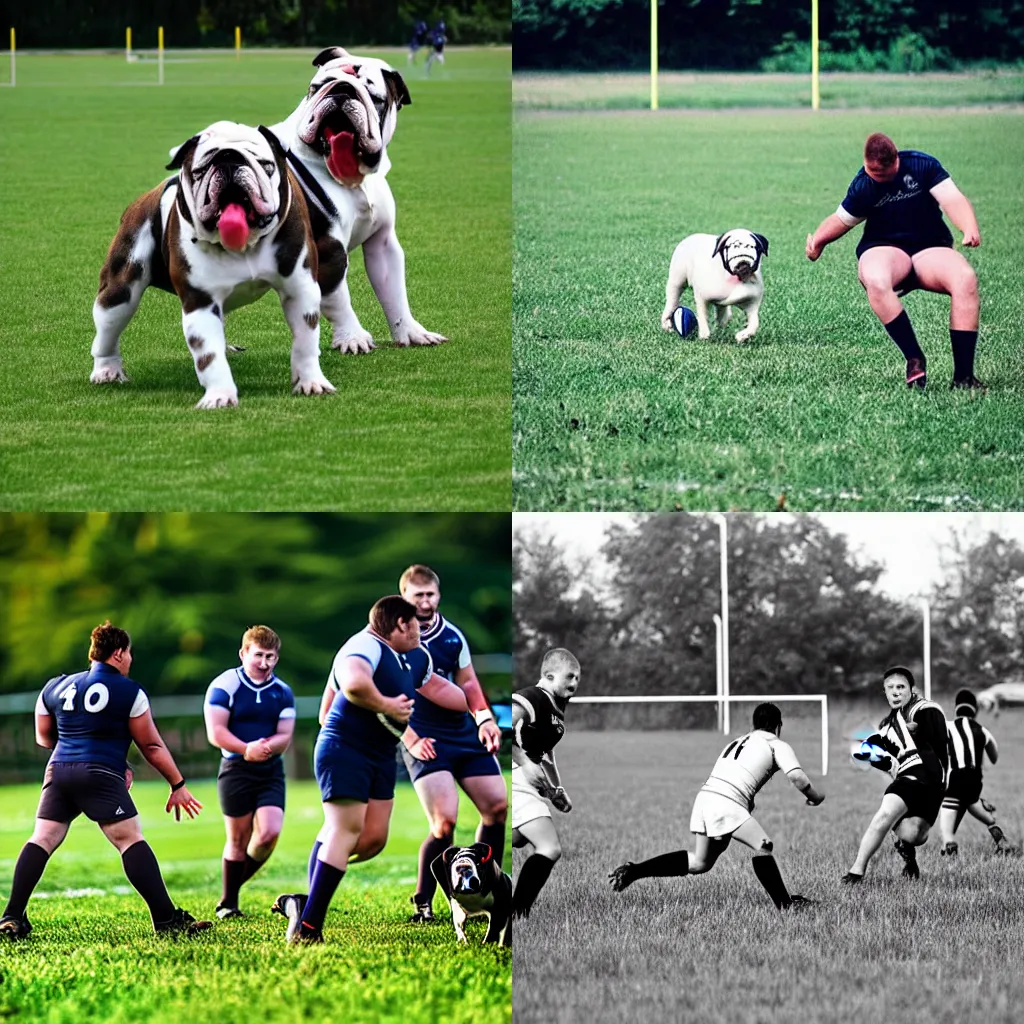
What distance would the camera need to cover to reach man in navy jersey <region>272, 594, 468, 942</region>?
17.7 ft

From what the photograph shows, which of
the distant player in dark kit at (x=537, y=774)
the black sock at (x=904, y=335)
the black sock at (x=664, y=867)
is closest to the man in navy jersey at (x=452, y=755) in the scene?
the distant player in dark kit at (x=537, y=774)

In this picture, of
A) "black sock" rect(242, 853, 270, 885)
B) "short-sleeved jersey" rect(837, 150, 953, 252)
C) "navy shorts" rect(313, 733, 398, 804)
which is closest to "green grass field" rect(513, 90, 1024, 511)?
"short-sleeved jersey" rect(837, 150, 953, 252)

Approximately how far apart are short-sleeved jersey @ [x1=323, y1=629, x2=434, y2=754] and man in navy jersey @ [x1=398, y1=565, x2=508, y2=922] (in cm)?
13

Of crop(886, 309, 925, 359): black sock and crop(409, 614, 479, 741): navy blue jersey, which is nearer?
crop(409, 614, 479, 741): navy blue jersey

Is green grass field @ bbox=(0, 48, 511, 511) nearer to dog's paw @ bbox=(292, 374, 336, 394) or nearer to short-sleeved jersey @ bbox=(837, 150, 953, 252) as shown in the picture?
dog's paw @ bbox=(292, 374, 336, 394)

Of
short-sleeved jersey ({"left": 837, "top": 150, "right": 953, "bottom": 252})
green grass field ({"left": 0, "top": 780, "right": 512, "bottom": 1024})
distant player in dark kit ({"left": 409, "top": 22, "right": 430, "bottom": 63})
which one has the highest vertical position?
distant player in dark kit ({"left": 409, "top": 22, "right": 430, "bottom": 63})

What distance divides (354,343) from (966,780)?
3103mm

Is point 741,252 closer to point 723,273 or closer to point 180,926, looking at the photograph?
point 723,273

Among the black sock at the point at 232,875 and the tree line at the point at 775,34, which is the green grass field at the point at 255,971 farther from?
the tree line at the point at 775,34

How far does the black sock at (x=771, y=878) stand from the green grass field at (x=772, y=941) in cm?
6

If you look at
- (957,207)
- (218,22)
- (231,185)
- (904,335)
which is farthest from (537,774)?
(218,22)

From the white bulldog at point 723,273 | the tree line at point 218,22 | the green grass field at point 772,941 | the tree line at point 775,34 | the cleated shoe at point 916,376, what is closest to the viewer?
the green grass field at point 772,941

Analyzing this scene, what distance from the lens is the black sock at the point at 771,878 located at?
5.76 metres

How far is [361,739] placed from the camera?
5422 millimetres
